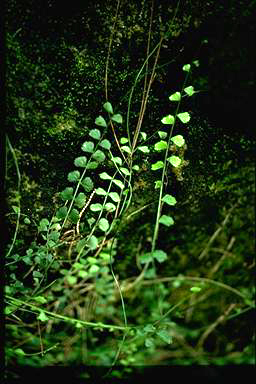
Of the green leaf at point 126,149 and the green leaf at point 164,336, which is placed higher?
the green leaf at point 126,149

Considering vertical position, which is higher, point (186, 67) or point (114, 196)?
point (186, 67)

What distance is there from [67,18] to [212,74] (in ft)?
1.70

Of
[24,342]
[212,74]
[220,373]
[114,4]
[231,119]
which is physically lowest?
[220,373]

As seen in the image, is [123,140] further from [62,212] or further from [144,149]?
[62,212]

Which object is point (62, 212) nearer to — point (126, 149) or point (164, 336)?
point (126, 149)

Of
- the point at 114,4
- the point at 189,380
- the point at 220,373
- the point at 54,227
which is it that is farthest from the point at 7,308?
the point at 114,4

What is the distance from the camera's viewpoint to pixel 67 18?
3.20 ft

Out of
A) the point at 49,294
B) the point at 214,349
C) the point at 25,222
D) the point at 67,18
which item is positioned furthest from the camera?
the point at 214,349

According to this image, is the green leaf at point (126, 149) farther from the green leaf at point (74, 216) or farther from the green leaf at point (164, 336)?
the green leaf at point (164, 336)

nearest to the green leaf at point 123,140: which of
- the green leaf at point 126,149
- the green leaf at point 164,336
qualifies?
the green leaf at point 126,149

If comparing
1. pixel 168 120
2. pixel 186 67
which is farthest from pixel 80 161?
pixel 186 67

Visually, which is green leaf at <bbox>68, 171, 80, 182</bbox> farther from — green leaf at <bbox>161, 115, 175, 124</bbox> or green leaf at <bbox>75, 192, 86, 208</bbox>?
green leaf at <bbox>161, 115, 175, 124</bbox>

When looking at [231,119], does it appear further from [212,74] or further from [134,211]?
[134,211]

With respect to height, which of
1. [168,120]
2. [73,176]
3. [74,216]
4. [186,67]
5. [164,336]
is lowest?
[164,336]
